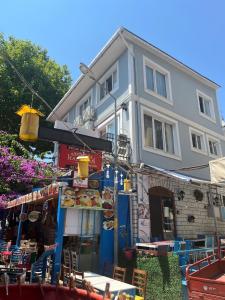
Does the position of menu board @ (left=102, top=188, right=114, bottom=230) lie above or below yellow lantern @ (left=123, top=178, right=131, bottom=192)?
below

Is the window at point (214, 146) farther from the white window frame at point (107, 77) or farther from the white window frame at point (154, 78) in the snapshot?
the white window frame at point (107, 77)

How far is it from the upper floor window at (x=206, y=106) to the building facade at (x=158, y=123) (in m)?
0.07

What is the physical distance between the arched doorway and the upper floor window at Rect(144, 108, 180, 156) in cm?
202

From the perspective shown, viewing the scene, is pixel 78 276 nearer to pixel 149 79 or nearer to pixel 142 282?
pixel 142 282

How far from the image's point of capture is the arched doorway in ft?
38.2

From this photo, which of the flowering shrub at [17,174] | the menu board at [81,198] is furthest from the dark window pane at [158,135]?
the flowering shrub at [17,174]

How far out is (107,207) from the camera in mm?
9977

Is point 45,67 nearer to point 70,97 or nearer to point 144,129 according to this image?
point 70,97

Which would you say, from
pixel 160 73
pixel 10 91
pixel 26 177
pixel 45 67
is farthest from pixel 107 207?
pixel 45 67

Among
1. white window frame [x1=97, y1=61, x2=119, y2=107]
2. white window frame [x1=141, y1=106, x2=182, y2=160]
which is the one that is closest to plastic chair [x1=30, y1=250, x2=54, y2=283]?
white window frame [x1=141, y1=106, x2=182, y2=160]

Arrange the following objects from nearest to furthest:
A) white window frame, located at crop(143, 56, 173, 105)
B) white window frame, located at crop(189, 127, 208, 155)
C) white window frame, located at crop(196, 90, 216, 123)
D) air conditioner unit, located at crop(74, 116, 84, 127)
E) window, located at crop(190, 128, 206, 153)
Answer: white window frame, located at crop(143, 56, 173, 105) < white window frame, located at crop(189, 127, 208, 155) < window, located at crop(190, 128, 206, 153) < air conditioner unit, located at crop(74, 116, 84, 127) < white window frame, located at crop(196, 90, 216, 123)

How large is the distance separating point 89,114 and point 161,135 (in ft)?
14.8

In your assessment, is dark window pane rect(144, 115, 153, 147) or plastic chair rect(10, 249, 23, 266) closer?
plastic chair rect(10, 249, 23, 266)

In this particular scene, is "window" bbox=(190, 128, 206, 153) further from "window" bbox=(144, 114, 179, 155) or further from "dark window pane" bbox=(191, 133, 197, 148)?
"window" bbox=(144, 114, 179, 155)
